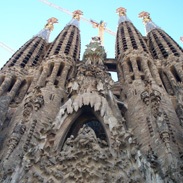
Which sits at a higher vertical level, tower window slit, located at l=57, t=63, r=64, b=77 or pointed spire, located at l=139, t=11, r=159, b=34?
pointed spire, located at l=139, t=11, r=159, b=34

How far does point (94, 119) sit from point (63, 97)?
206 inches

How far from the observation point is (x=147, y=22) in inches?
1485

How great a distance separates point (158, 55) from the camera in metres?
26.3

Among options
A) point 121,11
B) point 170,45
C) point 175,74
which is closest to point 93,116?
point 175,74

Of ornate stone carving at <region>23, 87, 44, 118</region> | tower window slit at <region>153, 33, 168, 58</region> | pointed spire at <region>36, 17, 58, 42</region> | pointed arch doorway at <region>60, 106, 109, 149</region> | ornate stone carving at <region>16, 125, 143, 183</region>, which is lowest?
ornate stone carving at <region>16, 125, 143, 183</region>

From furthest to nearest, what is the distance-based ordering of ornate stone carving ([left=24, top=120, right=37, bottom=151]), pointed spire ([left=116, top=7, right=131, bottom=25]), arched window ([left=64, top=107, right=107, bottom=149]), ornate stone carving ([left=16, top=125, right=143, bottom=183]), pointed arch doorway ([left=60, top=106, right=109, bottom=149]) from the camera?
pointed spire ([left=116, top=7, right=131, bottom=25]) < arched window ([left=64, top=107, right=107, bottom=149]) < pointed arch doorway ([left=60, top=106, right=109, bottom=149]) < ornate stone carving ([left=24, top=120, right=37, bottom=151]) < ornate stone carving ([left=16, top=125, right=143, bottom=183])

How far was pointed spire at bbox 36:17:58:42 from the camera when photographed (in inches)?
1362

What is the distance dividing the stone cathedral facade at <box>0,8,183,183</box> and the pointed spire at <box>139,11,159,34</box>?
4616 millimetres

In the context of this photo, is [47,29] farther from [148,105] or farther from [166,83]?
→ [148,105]

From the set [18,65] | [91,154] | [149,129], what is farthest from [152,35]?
[91,154]

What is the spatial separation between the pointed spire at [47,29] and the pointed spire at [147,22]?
11.3 m

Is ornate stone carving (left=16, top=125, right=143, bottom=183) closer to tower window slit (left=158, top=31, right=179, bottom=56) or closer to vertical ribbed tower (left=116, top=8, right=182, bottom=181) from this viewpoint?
vertical ribbed tower (left=116, top=8, right=182, bottom=181)

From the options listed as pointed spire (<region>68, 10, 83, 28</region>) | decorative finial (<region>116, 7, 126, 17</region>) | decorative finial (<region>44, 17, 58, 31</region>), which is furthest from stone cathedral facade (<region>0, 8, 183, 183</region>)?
decorative finial (<region>116, 7, 126, 17</region>)

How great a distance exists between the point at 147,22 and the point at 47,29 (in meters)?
12.2
